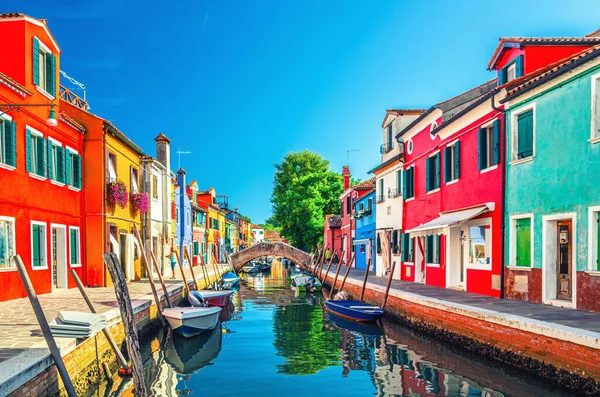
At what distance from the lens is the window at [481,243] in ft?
45.9

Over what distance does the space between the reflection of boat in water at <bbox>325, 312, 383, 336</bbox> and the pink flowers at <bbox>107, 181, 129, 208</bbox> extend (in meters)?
8.89

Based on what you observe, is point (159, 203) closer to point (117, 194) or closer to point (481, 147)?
point (117, 194)

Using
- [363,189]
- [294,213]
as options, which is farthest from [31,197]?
[294,213]

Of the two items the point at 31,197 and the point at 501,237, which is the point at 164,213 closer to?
the point at 31,197

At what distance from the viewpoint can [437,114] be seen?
56.9ft

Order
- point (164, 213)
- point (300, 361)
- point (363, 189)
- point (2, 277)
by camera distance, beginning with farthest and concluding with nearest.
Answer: point (363, 189) → point (164, 213) → point (2, 277) → point (300, 361)

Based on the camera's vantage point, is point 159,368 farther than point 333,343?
No

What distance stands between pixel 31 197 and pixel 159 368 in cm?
636

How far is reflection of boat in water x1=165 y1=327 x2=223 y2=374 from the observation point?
34.9ft

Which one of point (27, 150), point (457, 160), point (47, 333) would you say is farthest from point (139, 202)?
point (47, 333)

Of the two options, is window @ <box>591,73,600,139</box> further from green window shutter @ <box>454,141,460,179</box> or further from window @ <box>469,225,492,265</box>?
green window shutter @ <box>454,141,460,179</box>

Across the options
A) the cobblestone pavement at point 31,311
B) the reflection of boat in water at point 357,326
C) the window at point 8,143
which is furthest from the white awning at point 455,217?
the window at point 8,143

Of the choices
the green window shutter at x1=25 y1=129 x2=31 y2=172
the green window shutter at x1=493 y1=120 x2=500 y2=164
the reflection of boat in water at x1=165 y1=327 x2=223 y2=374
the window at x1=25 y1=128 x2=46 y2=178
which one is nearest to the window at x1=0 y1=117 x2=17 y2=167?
the green window shutter at x1=25 y1=129 x2=31 y2=172

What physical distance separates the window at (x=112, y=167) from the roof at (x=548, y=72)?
1347 centimetres
